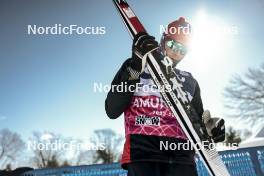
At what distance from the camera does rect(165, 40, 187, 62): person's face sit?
117 cm

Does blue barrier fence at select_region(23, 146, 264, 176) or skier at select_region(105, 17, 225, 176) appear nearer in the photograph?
skier at select_region(105, 17, 225, 176)

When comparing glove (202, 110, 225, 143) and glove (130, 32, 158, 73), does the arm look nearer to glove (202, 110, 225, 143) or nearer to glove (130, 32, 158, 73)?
glove (130, 32, 158, 73)

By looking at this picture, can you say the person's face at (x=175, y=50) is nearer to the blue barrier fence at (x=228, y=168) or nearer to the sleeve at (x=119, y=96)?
the sleeve at (x=119, y=96)

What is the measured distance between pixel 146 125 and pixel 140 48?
0.22m

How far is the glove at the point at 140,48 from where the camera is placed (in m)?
0.99

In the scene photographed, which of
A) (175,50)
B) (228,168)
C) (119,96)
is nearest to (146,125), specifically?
(119,96)

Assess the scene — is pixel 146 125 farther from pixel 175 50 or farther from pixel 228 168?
pixel 228 168

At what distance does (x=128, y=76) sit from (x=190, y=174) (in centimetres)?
30

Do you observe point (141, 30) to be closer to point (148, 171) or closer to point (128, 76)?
point (128, 76)

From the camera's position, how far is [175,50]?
1172 millimetres

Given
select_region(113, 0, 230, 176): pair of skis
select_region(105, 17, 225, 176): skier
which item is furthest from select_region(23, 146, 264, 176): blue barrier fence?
select_region(105, 17, 225, 176): skier

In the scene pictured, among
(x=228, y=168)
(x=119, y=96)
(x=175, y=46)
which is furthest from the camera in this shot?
(x=228, y=168)

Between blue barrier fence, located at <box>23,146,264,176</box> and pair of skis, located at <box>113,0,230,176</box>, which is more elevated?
pair of skis, located at <box>113,0,230,176</box>

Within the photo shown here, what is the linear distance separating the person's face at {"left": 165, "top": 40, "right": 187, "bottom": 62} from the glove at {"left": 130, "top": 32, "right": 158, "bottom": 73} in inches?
5.4
